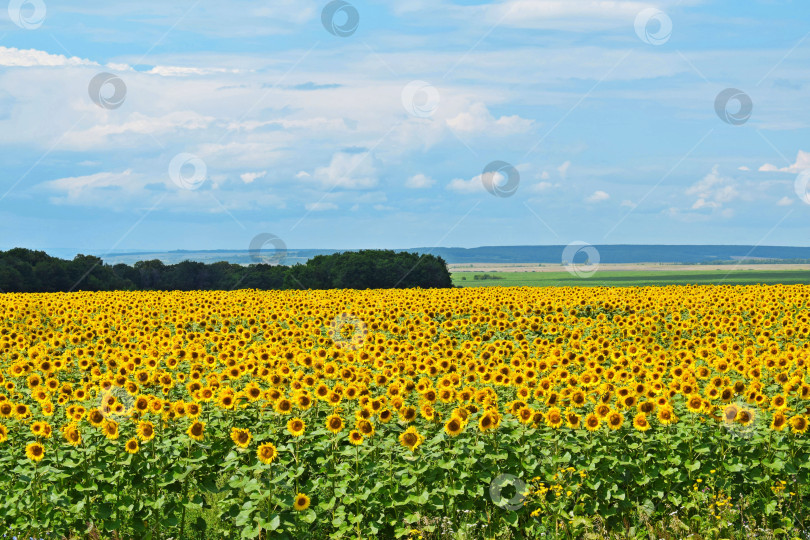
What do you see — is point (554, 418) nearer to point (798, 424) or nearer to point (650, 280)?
point (798, 424)

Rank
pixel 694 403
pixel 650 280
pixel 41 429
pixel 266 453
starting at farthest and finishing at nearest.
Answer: pixel 650 280, pixel 694 403, pixel 41 429, pixel 266 453

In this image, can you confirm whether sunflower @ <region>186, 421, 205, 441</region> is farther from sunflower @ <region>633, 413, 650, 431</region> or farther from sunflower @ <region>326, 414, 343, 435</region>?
sunflower @ <region>633, 413, 650, 431</region>

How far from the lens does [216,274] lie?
6644 cm

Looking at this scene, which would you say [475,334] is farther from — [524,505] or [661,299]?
[661,299]

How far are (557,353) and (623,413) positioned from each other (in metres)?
3.86

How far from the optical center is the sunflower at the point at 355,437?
32.1ft

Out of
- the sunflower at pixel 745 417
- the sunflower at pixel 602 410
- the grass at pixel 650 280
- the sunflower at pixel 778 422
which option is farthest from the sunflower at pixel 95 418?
the grass at pixel 650 280

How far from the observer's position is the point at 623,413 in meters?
11.0

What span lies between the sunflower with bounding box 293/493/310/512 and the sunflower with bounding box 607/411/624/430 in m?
4.00

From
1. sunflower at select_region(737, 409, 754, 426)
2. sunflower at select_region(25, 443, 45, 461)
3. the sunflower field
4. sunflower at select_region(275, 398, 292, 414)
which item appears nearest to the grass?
the sunflower field

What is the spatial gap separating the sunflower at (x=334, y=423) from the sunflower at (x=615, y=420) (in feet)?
11.6

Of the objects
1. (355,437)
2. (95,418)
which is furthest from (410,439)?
(95,418)

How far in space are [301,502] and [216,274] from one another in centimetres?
5881

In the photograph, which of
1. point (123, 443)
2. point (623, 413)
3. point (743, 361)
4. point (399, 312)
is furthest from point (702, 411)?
point (399, 312)
